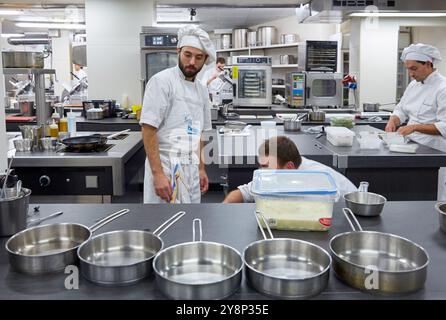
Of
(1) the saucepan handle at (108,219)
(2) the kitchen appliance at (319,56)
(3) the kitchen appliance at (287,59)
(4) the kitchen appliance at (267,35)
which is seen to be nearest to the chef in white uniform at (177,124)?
(1) the saucepan handle at (108,219)

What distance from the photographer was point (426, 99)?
3695 millimetres

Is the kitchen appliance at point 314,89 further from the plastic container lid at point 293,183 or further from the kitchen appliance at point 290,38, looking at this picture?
the plastic container lid at point 293,183

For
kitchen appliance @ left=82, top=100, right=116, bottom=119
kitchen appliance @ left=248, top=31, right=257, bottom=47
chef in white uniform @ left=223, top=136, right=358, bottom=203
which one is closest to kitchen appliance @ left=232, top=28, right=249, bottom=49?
kitchen appliance @ left=248, top=31, right=257, bottom=47

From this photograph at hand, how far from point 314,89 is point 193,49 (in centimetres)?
327

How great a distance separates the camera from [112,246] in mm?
1293

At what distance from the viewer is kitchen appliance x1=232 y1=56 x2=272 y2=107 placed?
5445mm

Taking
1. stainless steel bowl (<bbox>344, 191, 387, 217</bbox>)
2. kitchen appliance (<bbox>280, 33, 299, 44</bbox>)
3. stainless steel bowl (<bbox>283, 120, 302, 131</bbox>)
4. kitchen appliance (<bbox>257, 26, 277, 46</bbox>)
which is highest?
kitchen appliance (<bbox>257, 26, 277, 46</bbox>)

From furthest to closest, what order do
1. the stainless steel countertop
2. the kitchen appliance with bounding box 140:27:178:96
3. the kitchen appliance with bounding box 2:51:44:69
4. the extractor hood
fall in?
the kitchen appliance with bounding box 140:27:178:96 < the extractor hood < the kitchen appliance with bounding box 2:51:44:69 < the stainless steel countertop

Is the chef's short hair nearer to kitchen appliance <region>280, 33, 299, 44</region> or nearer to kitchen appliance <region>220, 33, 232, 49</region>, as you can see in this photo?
kitchen appliance <region>280, 33, 299, 44</region>

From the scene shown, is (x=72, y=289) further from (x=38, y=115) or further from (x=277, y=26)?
(x=277, y=26)

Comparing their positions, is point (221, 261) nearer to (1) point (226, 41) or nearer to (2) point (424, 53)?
(2) point (424, 53)

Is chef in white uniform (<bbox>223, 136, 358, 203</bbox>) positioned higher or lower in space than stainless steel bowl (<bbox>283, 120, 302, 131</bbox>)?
lower

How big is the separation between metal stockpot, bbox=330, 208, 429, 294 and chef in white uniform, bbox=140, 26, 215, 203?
1.44 metres

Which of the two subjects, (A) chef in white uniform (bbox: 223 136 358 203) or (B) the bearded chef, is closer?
(A) chef in white uniform (bbox: 223 136 358 203)
